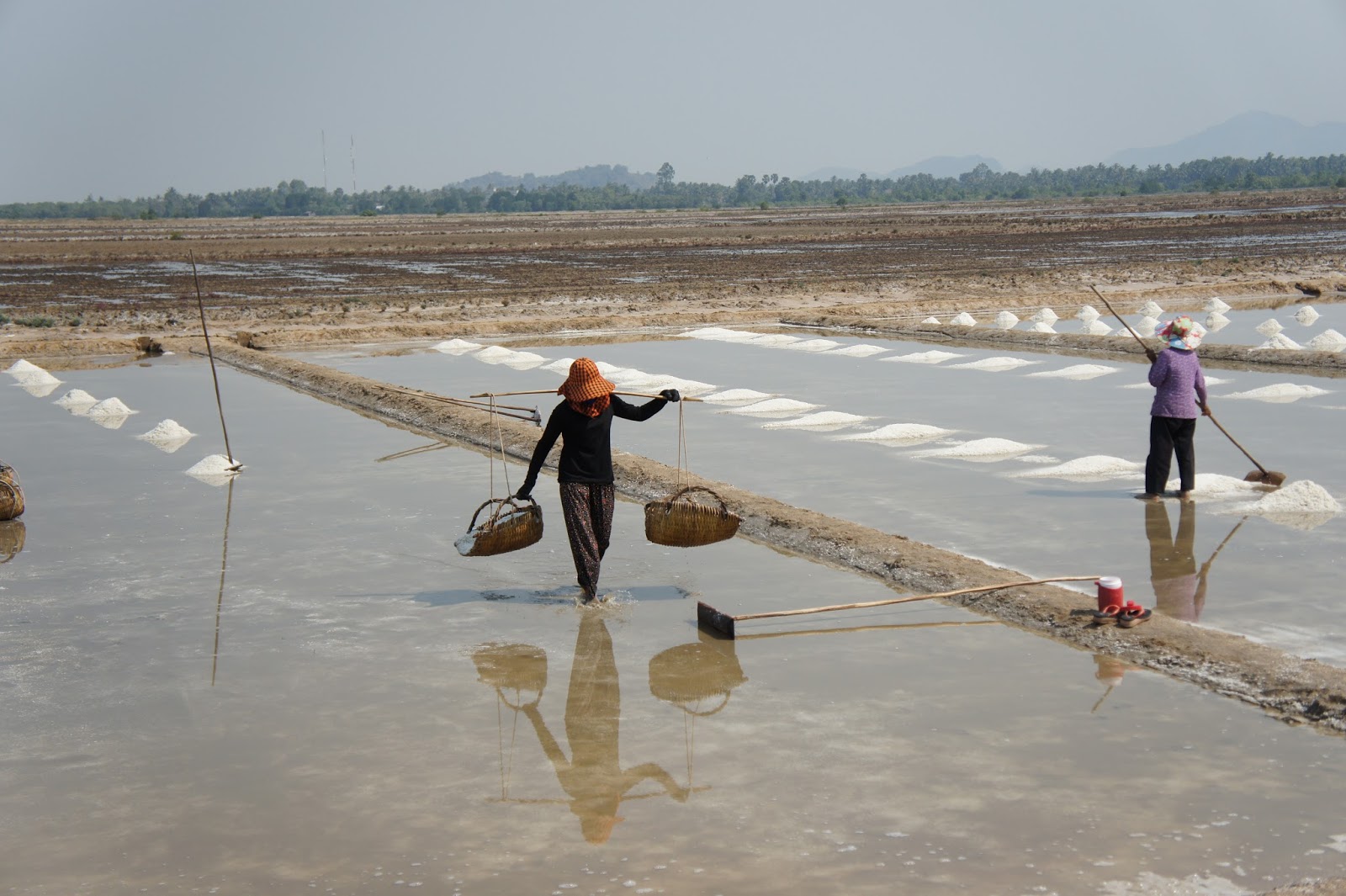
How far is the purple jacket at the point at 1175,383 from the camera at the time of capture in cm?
683

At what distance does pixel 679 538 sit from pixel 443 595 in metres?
0.97

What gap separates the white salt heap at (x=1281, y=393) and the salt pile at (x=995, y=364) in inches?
85.7

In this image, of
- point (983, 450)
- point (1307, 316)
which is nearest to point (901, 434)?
point (983, 450)

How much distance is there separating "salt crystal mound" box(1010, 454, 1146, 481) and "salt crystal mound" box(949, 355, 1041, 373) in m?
4.38

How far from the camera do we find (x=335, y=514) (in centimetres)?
720

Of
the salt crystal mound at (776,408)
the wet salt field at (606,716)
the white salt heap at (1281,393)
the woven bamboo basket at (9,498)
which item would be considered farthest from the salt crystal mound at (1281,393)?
the woven bamboo basket at (9,498)

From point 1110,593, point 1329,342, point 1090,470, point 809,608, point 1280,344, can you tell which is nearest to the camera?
point 1110,593

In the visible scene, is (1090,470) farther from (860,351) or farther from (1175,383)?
(860,351)

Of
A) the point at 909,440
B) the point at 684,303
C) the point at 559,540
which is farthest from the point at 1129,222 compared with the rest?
the point at 559,540

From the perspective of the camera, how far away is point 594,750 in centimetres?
412

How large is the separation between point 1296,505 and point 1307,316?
10255 mm

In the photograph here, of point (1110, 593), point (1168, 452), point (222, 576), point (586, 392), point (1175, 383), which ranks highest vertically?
point (586, 392)

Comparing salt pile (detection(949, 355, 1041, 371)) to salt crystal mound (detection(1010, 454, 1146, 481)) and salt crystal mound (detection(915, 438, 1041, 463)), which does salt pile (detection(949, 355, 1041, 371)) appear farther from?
salt crystal mound (detection(1010, 454, 1146, 481))

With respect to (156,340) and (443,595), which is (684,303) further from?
(443,595)
